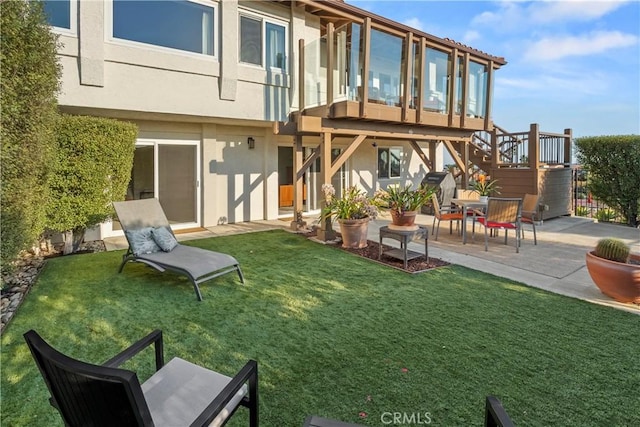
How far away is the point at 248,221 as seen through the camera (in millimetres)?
10883

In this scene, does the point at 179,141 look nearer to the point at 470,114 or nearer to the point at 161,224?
the point at 161,224

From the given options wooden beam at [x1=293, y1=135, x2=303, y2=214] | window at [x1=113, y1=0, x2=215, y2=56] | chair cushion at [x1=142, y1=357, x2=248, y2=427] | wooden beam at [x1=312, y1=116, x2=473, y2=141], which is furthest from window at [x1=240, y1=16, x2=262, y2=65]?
chair cushion at [x1=142, y1=357, x2=248, y2=427]

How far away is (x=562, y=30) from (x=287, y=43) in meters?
9.08

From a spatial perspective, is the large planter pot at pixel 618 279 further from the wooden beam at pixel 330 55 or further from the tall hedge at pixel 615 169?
the tall hedge at pixel 615 169

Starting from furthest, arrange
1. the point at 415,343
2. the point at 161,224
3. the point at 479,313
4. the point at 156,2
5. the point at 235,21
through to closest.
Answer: the point at 235,21 < the point at 156,2 < the point at 161,224 < the point at 479,313 < the point at 415,343

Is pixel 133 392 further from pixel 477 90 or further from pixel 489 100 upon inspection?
pixel 489 100

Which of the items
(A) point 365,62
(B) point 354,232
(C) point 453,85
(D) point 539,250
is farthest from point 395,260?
(C) point 453,85

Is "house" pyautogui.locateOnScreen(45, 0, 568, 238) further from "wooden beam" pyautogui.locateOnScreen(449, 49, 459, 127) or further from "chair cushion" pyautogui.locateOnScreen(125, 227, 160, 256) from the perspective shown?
"chair cushion" pyautogui.locateOnScreen(125, 227, 160, 256)

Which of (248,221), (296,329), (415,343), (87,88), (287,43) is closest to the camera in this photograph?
(415,343)

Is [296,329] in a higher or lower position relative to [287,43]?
lower

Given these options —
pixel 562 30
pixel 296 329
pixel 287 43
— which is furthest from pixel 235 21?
pixel 562 30

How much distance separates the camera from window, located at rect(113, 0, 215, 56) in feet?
25.2

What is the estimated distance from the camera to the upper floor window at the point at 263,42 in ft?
31.2

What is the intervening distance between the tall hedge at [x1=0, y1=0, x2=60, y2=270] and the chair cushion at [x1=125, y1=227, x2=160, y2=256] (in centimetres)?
123
